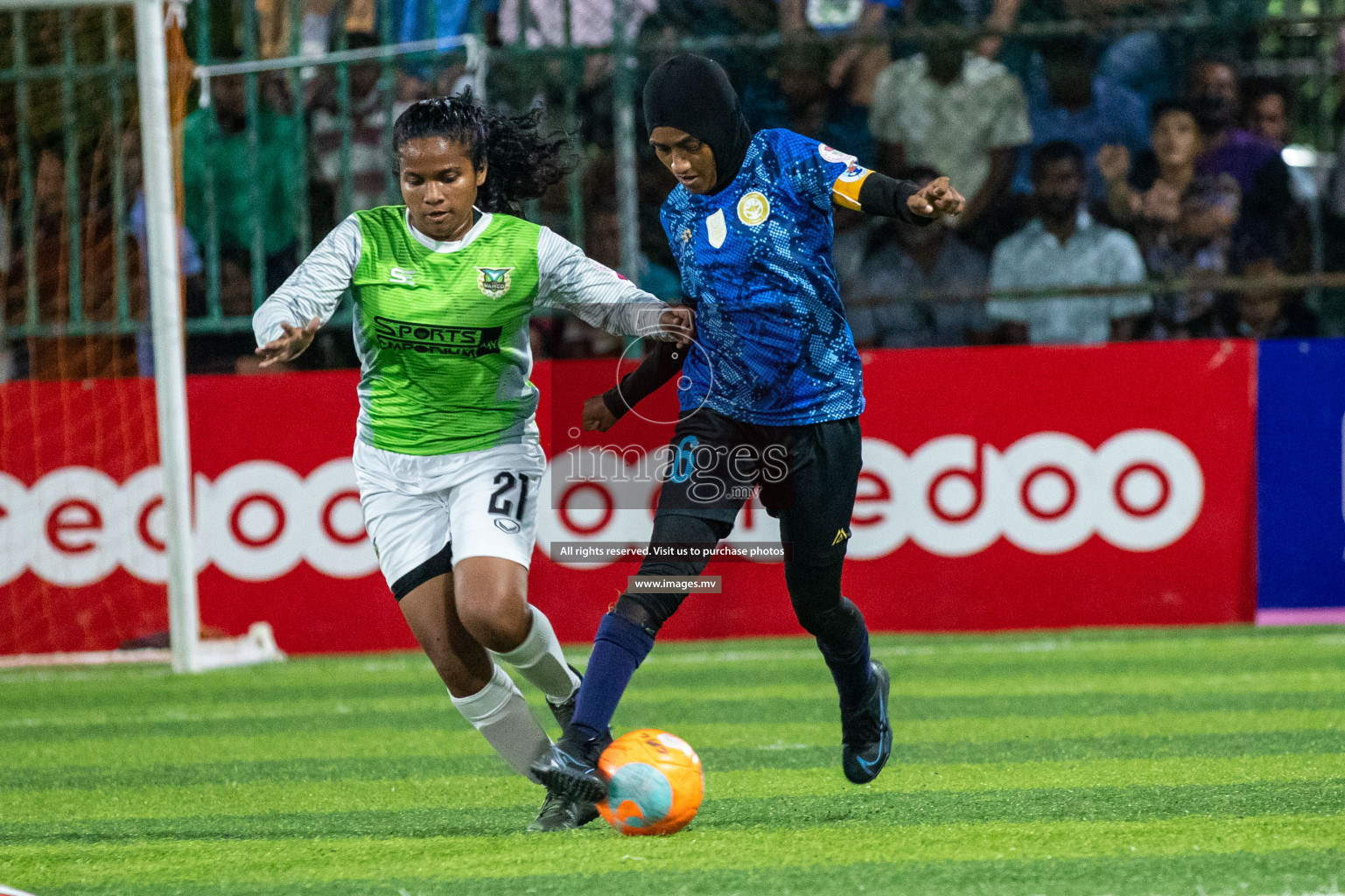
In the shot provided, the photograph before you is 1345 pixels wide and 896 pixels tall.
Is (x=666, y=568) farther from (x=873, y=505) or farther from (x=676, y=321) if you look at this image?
(x=873, y=505)

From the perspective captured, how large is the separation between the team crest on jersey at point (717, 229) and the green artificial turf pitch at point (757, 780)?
4.87ft

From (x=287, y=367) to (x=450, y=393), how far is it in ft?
18.3

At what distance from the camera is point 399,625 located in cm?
908

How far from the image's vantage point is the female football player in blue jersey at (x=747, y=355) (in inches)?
169

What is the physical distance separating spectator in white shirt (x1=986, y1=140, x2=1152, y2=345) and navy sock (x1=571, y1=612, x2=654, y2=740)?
5.78m

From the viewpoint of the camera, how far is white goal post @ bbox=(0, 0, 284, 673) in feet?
27.1

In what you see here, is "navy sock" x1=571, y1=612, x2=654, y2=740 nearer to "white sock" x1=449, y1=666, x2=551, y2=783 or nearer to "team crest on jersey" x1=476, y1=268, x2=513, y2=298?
"white sock" x1=449, y1=666, x2=551, y2=783

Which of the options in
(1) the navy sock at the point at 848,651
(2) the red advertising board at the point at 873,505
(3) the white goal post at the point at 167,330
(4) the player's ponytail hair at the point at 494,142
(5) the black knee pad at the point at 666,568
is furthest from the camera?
(2) the red advertising board at the point at 873,505

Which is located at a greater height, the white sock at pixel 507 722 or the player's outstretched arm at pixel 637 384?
the player's outstretched arm at pixel 637 384

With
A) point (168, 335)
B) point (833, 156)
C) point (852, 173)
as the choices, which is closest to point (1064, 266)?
point (168, 335)

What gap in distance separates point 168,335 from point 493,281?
4.33 metres

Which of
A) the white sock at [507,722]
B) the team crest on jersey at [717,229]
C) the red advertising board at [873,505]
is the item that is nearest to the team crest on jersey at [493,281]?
the team crest on jersey at [717,229]

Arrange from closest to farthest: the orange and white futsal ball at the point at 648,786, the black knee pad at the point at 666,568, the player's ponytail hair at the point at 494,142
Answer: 1. the orange and white futsal ball at the point at 648,786
2. the black knee pad at the point at 666,568
3. the player's ponytail hair at the point at 494,142

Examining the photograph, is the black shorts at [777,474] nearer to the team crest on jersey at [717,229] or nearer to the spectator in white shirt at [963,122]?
the team crest on jersey at [717,229]
